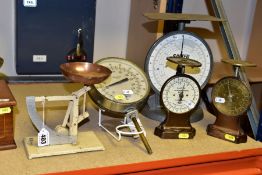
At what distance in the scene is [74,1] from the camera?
178 centimetres

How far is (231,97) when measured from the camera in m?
1.35

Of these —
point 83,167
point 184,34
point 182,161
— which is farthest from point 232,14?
point 83,167

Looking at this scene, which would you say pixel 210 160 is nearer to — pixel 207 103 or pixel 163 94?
pixel 163 94

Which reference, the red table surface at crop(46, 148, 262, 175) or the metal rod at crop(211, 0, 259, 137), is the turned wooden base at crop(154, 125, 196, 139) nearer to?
the red table surface at crop(46, 148, 262, 175)

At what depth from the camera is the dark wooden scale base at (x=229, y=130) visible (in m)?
1.34

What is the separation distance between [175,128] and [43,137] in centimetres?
44

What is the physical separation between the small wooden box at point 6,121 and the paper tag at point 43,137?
80mm

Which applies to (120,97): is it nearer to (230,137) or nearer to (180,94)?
(180,94)

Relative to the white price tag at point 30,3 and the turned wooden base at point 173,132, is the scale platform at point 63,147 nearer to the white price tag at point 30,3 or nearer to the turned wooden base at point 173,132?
the turned wooden base at point 173,132

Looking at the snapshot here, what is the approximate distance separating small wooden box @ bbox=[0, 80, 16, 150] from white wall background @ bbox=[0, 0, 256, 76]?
67cm

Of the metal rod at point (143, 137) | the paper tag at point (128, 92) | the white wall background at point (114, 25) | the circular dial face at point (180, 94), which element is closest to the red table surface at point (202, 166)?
the metal rod at point (143, 137)

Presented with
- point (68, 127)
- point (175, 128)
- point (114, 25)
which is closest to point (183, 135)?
point (175, 128)

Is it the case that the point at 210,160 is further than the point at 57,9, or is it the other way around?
the point at 57,9

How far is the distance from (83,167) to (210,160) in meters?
0.42
